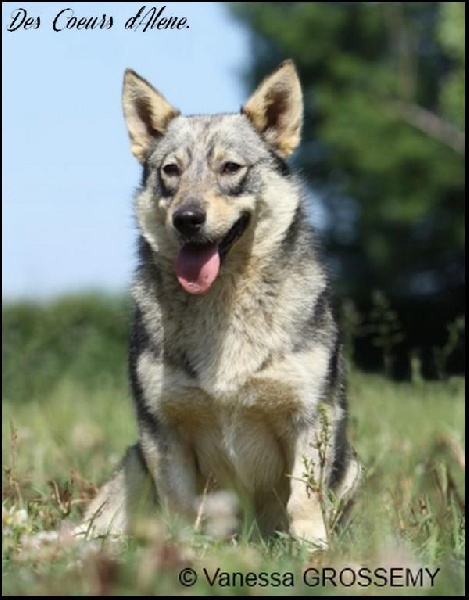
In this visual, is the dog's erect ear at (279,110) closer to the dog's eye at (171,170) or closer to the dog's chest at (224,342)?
the dog's eye at (171,170)

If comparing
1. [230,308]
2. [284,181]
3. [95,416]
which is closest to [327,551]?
[230,308]

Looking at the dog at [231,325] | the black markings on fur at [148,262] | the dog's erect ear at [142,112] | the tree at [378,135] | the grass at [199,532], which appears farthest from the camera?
the tree at [378,135]

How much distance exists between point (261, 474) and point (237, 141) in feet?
5.09

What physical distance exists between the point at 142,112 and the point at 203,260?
93 cm

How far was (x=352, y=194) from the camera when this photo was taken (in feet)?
74.1

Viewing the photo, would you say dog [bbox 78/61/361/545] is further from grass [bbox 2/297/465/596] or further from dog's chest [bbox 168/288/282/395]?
grass [bbox 2/297/465/596]

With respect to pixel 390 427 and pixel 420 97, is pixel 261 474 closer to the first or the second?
pixel 390 427

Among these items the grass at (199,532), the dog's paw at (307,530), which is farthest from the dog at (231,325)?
the grass at (199,532)

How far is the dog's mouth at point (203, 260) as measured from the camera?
17.6 feet

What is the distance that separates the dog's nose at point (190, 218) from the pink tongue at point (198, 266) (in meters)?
0.16

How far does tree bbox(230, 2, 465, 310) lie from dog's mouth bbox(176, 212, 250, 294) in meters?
14.5

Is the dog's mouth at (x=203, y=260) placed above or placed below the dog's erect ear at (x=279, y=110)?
below

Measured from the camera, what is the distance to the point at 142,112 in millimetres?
5848

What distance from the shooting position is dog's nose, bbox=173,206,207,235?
5157 millimetres
